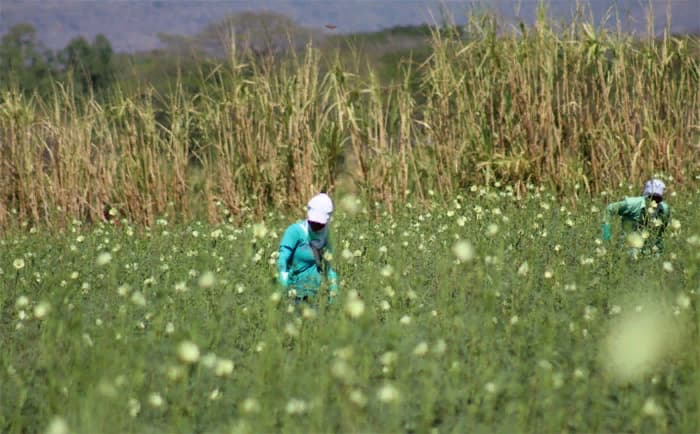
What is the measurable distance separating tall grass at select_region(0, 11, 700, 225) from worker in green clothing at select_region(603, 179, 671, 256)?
1945 mm

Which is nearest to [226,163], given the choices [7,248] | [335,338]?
[7,248]

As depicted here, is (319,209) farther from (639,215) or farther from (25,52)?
(25,52)

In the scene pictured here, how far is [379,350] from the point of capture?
4.33m

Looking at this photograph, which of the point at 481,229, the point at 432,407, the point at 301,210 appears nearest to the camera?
the point at 432,407

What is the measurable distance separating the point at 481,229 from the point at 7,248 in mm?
4114

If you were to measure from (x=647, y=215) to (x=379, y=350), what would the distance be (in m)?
2.67

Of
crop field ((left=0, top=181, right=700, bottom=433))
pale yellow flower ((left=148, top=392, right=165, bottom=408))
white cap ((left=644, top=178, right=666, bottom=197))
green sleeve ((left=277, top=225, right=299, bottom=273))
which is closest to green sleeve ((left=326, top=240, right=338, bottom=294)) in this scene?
crop field ((left=0, top=181, right=700, bottom=433))

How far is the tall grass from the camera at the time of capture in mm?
8641

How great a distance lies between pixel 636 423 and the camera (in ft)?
11.3

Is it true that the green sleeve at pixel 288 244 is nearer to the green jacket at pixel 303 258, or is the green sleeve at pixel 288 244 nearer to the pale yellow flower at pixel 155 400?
the green jacket at pixel 303 258

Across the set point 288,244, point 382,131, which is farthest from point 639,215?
point 382,131

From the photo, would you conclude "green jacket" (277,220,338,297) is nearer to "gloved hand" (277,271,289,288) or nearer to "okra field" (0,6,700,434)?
"gloved hand" (277,271,289,288)

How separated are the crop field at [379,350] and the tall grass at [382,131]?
258 cm

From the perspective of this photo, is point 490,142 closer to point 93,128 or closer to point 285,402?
point 93,128
